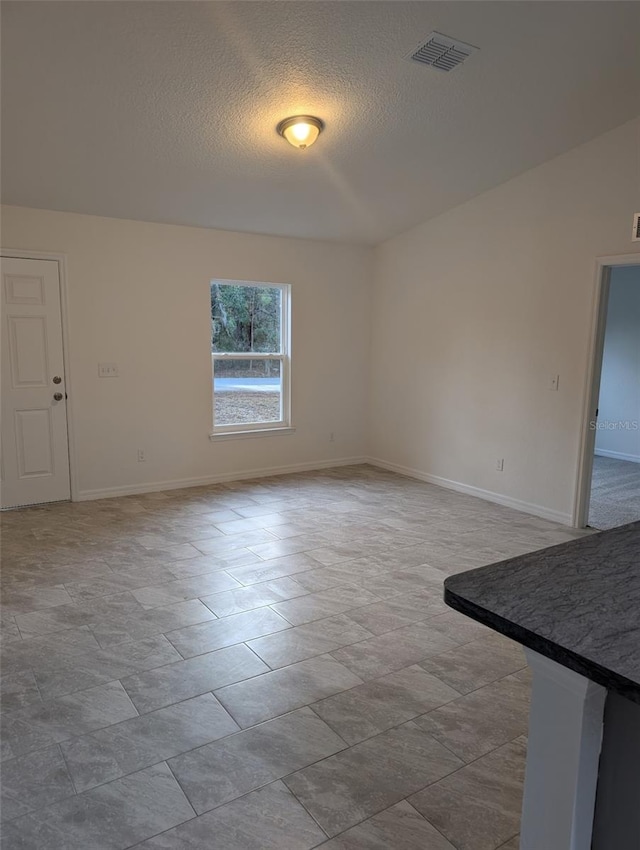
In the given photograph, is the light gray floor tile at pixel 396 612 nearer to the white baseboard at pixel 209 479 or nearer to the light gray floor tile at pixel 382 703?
the light gray floor tile at pixel 382 703

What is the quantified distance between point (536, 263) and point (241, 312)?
2739 millimetres

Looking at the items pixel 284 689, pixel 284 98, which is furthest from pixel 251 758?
pixel 284 98

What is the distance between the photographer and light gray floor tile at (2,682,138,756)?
1942 mm

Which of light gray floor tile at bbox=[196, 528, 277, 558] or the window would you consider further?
the window

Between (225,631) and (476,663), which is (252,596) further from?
(476,663)

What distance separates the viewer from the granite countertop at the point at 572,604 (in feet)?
2.66

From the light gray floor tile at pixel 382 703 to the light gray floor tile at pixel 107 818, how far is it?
0.61 metres

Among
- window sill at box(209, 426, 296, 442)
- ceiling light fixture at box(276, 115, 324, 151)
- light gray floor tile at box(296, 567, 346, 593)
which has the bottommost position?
light gray floor tile at box(296, 567, 346, 593)

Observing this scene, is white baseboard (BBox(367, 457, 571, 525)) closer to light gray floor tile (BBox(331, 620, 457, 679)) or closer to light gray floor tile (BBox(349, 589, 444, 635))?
light gray floor tile (BBox(349, 589, 444, 635))

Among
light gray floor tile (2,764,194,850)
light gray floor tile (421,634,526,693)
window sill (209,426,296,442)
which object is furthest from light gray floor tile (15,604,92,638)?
window sill (209,426,296,442)

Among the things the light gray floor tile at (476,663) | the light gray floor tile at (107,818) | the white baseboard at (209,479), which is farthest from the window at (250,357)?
the light gray floor tile at (107,818)

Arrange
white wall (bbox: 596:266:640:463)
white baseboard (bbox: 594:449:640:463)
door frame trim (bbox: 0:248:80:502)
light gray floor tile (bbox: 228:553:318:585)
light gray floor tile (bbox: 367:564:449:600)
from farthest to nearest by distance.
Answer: white baseboard (bbox: 594:449:640:463) → white wall (bbox: 596:266:640:463) → door frame trim (bbox: 0:248:80:502) → light gray floor tile (bbox: 228:553:318:585) → light gray floor tile (bbox: 367:564:449:600)

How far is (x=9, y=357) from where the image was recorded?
4.30m

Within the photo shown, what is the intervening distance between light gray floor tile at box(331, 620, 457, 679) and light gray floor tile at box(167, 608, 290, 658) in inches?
15.7
